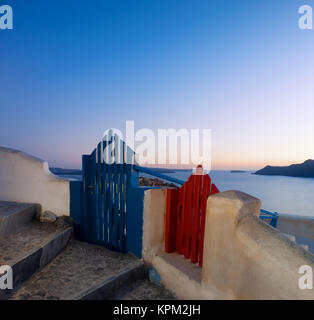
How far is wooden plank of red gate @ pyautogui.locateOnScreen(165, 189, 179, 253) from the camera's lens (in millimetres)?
2992

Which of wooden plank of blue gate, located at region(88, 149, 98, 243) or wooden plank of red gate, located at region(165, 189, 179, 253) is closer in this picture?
wooden plank of red gate, located at region(165, 189, 179, 253)

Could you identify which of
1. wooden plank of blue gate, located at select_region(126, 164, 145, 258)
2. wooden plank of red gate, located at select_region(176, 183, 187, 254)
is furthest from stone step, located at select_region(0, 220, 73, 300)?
wooden plank of red gate, located at select_region(176, 183, 187, 254)

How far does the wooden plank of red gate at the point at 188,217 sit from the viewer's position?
2.74 metres

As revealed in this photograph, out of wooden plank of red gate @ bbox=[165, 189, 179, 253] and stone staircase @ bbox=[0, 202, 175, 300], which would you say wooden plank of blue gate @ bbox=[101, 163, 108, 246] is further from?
wooden plank of red gate @ bbox=[165, 189, 179, 253]

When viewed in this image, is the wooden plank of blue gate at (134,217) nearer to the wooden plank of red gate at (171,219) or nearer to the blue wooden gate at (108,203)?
the blue wooden gate at (108,203)

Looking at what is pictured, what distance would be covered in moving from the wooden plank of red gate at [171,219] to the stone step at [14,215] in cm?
246

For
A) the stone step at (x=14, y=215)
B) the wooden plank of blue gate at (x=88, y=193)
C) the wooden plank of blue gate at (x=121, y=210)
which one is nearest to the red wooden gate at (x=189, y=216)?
the wooden plank of blue gate at (x=121, y=210)

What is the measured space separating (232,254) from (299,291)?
55 centimetres

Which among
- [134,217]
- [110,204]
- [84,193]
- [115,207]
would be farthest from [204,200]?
[84,193]

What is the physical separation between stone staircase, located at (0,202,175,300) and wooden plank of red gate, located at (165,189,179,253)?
51cm

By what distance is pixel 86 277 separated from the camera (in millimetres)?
2582

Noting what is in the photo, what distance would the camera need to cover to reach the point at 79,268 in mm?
2801

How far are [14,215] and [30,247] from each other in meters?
0.82
